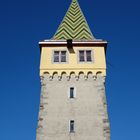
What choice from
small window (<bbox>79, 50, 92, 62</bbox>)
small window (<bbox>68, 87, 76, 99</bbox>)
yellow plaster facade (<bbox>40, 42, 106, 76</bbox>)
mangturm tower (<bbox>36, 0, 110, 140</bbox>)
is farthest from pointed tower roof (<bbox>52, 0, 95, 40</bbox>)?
small window (<bbox>68, 87, 76, 99</bbox>)

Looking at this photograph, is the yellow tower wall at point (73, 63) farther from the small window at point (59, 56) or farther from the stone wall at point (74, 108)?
the stone wall at point (74, 108)

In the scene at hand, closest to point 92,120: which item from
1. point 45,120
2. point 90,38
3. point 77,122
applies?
point 77,122

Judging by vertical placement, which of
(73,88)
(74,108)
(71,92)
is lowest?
(74,108)

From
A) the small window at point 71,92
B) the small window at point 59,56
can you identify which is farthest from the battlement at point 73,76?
the small window at point 59,56

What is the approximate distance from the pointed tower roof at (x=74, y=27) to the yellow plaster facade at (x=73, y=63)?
163cm

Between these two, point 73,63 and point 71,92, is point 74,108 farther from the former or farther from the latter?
point 73,63

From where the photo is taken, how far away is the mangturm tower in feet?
79.3

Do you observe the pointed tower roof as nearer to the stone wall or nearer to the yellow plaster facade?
the yellow plaster facade

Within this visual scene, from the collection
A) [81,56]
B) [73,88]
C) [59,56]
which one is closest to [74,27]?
[81,56]

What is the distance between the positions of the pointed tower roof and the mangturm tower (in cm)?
8

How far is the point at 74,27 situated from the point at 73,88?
7103 mm

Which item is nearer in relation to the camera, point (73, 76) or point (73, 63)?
point (73, 76)

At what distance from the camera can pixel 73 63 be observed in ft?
89.7

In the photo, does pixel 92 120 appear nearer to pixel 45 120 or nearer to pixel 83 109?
pixel 83 109
